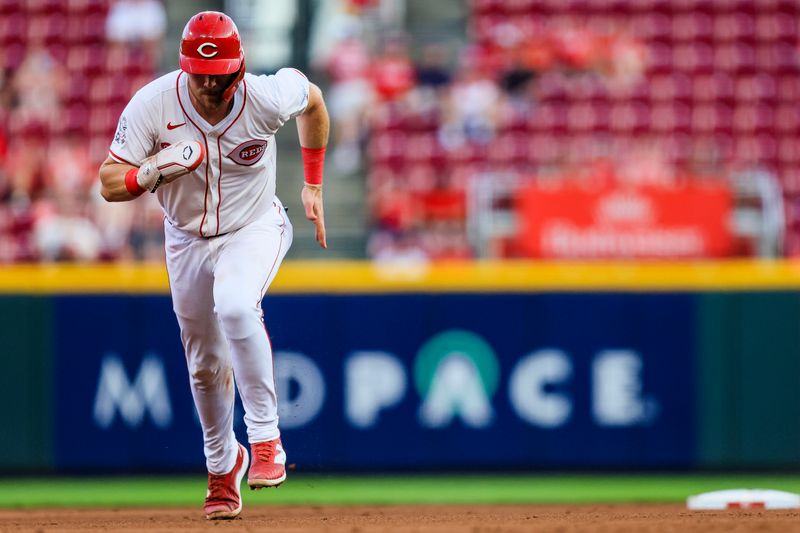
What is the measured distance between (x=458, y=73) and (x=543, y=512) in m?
6.73

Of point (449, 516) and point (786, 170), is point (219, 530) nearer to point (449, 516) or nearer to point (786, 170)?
point (449, 516)

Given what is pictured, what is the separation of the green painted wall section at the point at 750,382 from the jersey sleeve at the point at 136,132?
4.35 metres

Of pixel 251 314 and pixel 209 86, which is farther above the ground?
pixel 209 86

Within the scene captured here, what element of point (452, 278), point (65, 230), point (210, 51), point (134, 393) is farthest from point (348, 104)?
point (210, 51)

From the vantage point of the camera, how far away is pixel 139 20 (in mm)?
12211

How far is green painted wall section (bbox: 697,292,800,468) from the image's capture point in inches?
306

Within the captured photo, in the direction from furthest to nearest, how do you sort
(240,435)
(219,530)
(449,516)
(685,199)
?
(685,199) < (240,435) < (449,516) < (219,530)

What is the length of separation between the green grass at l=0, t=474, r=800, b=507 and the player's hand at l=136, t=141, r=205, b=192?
8.95 feet

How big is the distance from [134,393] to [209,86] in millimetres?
3589

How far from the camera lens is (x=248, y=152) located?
16.2ft

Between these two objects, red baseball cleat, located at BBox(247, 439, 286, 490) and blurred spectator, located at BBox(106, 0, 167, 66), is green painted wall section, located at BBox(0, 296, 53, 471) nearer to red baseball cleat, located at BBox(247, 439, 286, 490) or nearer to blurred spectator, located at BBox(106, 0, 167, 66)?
red baseball cleat, located at BBox(247, 439, 286, 490)

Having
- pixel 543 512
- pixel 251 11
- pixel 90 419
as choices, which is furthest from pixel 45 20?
pixel 543 512

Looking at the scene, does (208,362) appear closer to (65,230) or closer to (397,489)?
(397,489)

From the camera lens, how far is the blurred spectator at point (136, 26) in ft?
39.9
